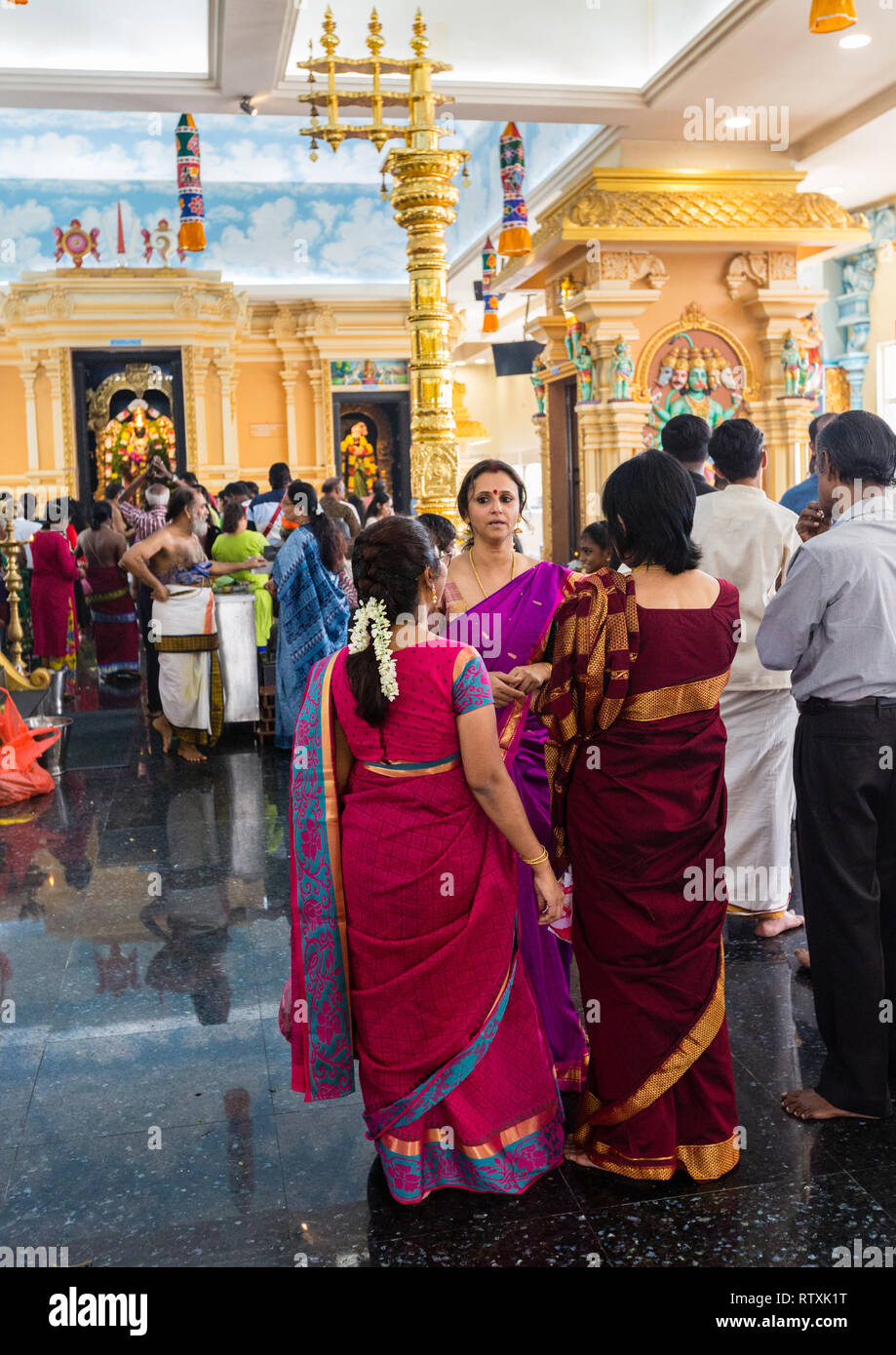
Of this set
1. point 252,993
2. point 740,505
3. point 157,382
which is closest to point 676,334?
point 740,505

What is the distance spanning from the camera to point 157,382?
49.2 feet

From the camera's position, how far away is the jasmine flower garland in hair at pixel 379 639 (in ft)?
7.06

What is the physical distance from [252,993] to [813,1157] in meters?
1.56

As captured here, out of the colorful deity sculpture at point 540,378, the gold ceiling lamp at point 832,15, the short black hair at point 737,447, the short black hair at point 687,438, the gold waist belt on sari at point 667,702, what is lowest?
the gold waist belt on sari at point 667,702

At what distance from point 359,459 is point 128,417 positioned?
3.10 metres

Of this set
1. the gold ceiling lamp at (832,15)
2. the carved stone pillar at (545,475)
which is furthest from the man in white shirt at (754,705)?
the carved stone pillar at (545,475)

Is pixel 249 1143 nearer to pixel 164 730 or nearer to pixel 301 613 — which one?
pixel 301 613

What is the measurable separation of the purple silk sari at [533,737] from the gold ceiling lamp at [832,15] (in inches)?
110

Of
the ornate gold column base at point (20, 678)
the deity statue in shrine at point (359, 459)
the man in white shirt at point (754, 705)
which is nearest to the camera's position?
the man in white shirt at point (754, 705)

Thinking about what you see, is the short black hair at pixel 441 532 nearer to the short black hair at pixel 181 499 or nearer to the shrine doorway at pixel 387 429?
the short black hair at pixel 181 499

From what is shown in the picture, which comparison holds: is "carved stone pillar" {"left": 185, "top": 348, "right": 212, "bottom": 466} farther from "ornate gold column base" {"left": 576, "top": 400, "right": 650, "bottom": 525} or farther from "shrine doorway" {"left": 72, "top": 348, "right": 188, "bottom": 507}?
"ornate gold column base" {"left": 576, "top": 400, "right": 650, "bottom": 525}
